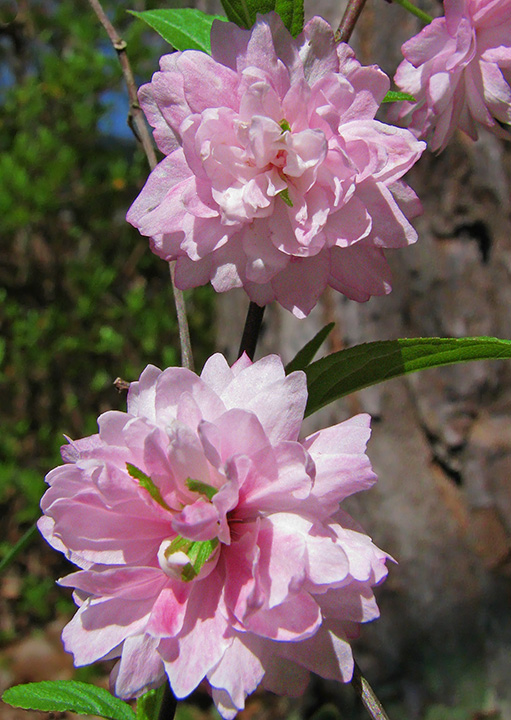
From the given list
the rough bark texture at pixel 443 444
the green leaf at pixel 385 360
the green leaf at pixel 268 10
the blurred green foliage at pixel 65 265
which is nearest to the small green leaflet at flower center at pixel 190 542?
the green leaf at pixel 385 360

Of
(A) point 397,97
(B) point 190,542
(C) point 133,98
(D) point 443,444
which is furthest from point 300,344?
(B) point 190,542

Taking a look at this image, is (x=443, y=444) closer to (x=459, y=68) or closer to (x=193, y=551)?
(x=459, y=68)

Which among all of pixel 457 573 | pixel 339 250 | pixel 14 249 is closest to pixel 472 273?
pixel 457 573

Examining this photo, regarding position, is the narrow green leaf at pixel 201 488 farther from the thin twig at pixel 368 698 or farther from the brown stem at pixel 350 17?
the brown stem at pixel 350 17

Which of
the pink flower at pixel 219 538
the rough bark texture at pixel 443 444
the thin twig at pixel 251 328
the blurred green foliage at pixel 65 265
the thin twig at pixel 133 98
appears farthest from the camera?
the blurred green foliage at pixel 65 265

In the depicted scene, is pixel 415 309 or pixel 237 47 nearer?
pixel 237 47

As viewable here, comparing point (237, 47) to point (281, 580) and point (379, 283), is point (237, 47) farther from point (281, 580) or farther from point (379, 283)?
point (281, 580)
